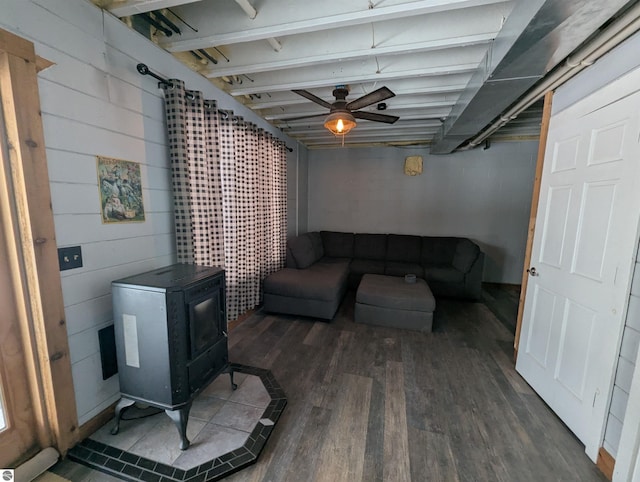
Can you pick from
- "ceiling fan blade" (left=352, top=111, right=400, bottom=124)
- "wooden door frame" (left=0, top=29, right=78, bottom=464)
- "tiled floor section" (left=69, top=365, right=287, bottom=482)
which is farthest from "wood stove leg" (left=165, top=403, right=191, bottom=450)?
"ceiling fan blade" (left=352, top=111, right=400, bottom=124)

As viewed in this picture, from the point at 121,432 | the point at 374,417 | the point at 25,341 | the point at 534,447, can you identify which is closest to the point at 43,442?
the point at 121,432

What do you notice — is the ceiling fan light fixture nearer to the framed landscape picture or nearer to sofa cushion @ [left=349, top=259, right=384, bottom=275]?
the framed landscape picture

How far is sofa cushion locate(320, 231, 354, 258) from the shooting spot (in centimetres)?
484

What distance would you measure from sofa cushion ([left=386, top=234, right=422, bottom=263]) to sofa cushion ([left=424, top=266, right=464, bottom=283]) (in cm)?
54

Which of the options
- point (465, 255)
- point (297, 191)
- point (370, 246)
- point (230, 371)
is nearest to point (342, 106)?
point (230, 371)

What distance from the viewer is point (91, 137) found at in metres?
1.54

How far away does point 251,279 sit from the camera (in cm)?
316

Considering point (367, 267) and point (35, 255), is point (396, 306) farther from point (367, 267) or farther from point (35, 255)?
point (35, 255)

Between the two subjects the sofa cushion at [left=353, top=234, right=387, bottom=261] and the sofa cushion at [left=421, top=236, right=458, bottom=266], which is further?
the sofa cushion at [left=353, top=234, right=387, bottom=261]

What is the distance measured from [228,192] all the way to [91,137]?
1.21 meters

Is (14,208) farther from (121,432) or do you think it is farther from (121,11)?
(121,432)

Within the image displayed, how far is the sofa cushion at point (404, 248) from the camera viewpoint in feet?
14.9

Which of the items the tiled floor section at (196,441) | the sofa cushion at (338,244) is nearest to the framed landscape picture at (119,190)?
the tiled floor section at (196,441)

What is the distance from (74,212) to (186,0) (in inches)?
53.0
